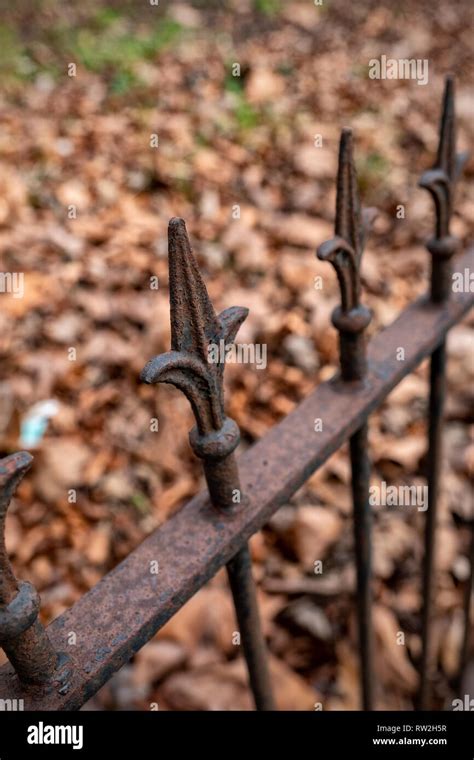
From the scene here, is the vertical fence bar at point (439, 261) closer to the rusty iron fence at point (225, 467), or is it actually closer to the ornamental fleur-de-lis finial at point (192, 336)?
the rusty iron fence at point (225, 467)

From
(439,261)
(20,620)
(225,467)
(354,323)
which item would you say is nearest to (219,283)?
(439,261)

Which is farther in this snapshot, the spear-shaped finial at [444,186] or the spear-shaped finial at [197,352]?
the spear-shaped finial at [444,186]

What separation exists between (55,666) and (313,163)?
323cm

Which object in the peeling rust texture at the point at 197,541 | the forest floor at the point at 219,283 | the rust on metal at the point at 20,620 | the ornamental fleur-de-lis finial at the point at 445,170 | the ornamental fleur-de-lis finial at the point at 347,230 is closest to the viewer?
the rust on metal at the point at 20,620

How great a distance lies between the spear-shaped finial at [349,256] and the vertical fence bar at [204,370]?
0.22 meters

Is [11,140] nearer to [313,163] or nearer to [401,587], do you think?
[313,163]

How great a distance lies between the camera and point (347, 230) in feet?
3.16

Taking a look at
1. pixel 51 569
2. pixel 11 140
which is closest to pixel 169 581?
pixel 51 569

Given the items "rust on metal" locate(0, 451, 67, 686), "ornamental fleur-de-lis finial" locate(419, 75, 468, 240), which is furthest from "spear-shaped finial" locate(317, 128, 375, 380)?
"rust on metal" locate(0, 451, 67, 686)

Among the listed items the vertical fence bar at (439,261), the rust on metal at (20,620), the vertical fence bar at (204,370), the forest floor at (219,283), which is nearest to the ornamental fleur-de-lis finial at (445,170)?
the vertical fence bar at (439,261)

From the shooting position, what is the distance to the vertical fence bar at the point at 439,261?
1.12 metres

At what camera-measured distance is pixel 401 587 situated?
6.97 ft

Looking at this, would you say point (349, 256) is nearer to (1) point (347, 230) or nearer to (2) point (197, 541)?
(1) point (347, 230)

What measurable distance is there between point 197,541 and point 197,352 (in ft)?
0.84
